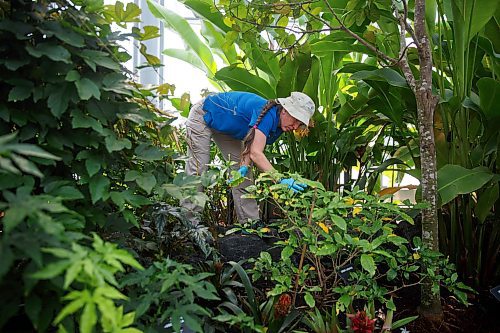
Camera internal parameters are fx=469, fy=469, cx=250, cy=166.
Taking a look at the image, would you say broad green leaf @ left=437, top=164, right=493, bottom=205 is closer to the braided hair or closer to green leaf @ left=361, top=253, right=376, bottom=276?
green leaf @ left=361, top=253, right=376, bottom=276

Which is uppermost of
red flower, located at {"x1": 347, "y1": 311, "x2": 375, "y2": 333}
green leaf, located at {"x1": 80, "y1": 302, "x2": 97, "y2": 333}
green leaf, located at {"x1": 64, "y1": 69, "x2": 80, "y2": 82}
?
green leaf, located at {"x1": 64, "y1": 69, "x2": 80, "y2": 82}

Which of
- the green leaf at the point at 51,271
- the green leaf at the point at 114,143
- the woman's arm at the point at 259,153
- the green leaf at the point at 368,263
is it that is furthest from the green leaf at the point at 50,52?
the woman's arm at the point at 259,153

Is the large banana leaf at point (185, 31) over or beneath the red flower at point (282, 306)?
over

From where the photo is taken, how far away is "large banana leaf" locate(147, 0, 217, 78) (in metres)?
3.00

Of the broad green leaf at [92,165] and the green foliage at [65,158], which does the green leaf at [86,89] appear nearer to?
the green foliage at [65,158]

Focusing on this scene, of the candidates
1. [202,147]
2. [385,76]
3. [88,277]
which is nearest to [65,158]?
[88,277]

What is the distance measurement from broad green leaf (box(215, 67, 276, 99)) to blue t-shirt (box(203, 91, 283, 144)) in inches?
7.1

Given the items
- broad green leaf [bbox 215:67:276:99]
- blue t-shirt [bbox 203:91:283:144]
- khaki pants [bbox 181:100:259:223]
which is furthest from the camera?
broad green leaf [bbox 215:67:276:99]

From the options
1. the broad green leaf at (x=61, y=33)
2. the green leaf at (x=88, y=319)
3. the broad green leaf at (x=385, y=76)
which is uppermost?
the broad green leaf at (x=385, y=76)

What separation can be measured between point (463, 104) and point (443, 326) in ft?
2.61

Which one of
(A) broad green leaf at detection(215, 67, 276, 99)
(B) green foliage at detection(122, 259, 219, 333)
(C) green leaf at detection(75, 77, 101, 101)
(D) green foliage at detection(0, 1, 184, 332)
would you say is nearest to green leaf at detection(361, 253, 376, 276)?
(B) green foliage at detection(122, 259, 219, 333)

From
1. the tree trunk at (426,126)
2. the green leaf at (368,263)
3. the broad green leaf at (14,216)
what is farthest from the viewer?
the tree trunk at (426,126)

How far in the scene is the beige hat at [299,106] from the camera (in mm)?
2154

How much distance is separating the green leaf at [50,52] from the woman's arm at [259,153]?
1.26m
